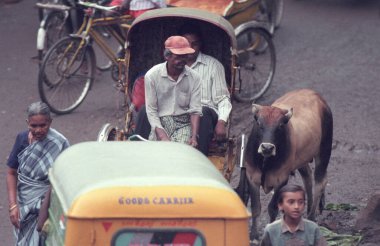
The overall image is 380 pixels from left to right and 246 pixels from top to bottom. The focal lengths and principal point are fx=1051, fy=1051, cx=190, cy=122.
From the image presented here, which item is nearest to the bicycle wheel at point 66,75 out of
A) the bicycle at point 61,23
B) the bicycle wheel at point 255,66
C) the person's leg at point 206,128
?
the bicycle at point 61,23

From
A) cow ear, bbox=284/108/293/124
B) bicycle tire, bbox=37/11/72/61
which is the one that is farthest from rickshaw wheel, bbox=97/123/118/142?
bicycle tire, bbox=37/11/72/61

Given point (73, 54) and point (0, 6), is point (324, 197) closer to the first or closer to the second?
point (73, 54)

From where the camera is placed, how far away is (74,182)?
5.95 meters

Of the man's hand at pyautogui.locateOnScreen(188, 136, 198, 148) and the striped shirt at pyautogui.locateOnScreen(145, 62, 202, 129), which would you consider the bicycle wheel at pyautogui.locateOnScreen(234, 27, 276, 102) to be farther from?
Answer: the man's hand at pyautogui.locateOnScreen(188, 136, 198, 148)

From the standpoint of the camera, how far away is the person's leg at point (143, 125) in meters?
8.81

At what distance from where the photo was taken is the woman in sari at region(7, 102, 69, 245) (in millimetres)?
7527

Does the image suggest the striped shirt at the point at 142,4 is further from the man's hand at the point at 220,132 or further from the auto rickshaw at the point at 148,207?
the auto rickshaw at the point at 148,207

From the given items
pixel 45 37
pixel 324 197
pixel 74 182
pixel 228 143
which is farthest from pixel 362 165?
pixel 74 182

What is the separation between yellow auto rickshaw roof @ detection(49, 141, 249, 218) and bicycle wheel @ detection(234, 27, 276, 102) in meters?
6.99

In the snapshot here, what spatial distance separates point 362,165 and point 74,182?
20.1ft

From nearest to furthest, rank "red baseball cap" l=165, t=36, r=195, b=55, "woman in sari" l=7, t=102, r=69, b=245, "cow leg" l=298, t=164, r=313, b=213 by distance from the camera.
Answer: "woman in sari" l=7, t=102, r=69, b=245
"red baseball cap" l=165, t=36, r=195, b=55
"cow leg" l=298, t=164, r=313, b=213

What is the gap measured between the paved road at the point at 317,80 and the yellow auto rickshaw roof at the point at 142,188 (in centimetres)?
343

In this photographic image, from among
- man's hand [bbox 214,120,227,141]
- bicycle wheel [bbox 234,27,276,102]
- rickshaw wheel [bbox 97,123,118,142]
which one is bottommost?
bicycle wheel [bbox 234,27,276,102]

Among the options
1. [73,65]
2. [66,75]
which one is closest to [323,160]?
[66,75]
